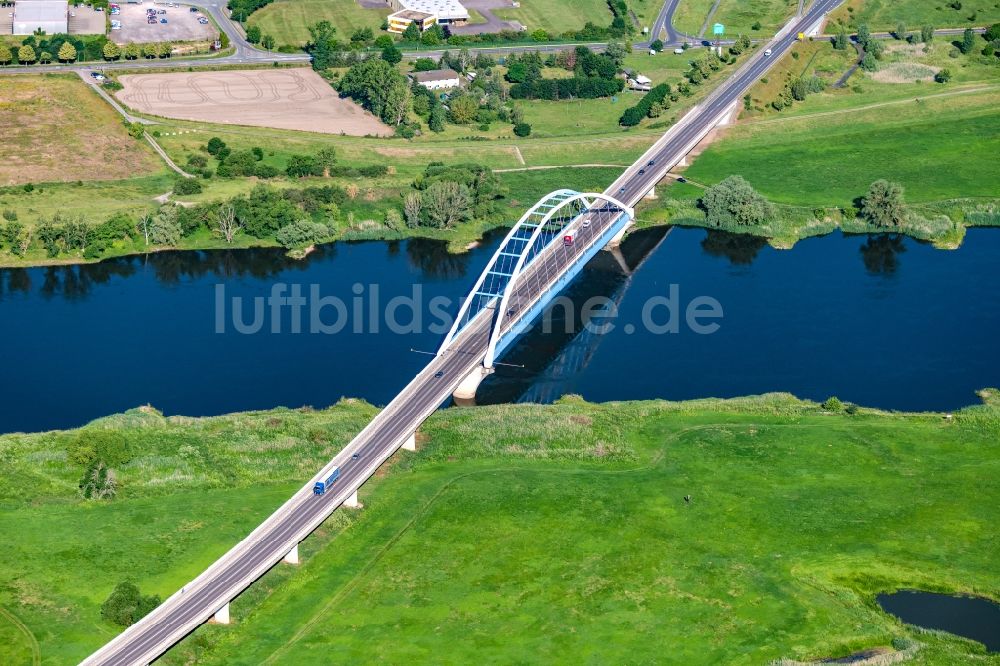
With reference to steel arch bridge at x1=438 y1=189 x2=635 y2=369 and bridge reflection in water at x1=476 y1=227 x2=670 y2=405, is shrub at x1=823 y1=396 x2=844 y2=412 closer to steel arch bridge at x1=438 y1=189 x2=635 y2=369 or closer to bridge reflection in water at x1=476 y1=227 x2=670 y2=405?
bridge reflection in water at x1=476 y1=227 x2=670 y2=405

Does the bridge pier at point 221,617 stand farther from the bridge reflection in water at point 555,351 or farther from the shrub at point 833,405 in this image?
the shrub at point 833,405

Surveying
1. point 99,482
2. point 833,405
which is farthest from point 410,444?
point 833,405

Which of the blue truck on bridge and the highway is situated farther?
the blue truck on bridge

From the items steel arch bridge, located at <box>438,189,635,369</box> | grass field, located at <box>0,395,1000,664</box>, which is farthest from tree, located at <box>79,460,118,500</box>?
steel arch bridge, located at <box>438,189,635,369</box>

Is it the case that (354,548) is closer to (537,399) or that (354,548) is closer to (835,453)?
(537,399)

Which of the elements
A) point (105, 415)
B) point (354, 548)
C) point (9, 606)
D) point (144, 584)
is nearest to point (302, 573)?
point (354, 548)

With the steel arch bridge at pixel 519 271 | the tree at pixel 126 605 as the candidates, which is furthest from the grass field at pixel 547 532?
the steel arch bridge at pixel 519 271
